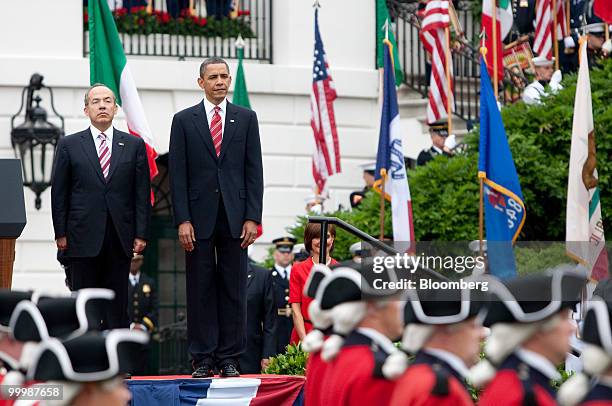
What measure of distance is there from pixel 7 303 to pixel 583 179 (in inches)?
308

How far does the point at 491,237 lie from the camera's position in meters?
14.8

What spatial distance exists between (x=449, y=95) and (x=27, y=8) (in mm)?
5471

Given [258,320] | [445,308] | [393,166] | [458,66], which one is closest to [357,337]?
[445,308]

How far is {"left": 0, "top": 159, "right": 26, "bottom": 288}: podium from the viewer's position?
34.8ft

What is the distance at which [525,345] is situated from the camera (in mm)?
6598

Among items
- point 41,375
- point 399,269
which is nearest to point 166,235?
point 399,269

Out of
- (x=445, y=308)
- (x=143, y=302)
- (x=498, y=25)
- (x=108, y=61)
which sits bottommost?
(x=143, y=302)

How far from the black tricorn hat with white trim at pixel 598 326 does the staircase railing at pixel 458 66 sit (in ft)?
44.4

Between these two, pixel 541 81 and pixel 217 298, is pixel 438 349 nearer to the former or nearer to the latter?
pixel 217 298

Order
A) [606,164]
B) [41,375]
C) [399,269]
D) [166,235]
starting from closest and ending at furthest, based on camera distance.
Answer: [41,375], [399,269], [606,164], [166,235]

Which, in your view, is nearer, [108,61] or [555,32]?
[108,61]

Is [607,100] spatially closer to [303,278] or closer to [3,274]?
[303,278]

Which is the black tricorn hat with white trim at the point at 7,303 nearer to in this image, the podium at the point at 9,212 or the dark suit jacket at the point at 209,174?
the podium at the point at 9,212

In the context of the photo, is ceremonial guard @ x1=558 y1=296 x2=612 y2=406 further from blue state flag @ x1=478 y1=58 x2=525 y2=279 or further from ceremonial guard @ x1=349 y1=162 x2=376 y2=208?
ceremonial guard @ x1=349 y1=162 x2=376 y2=208
